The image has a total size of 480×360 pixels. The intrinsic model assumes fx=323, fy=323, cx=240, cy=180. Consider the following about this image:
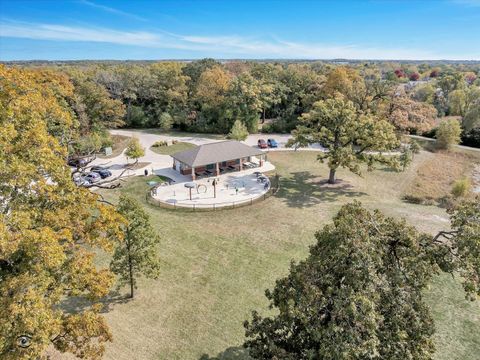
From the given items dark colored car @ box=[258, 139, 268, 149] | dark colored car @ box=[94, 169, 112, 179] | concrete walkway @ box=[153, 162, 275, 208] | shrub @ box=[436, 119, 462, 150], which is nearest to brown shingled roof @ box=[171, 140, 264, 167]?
concrete walkway @ box=[153, 162, 275, 208]

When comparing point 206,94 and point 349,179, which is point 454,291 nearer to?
point 349,179

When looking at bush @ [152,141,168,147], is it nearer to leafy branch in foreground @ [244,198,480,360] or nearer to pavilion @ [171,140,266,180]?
pavilion @ [171,140,266,180]

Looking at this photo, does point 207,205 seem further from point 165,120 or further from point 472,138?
point 472,138

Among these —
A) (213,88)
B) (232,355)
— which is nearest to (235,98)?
(213,88)

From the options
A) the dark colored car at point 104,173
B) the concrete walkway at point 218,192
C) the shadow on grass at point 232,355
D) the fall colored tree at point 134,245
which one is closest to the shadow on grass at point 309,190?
the concrete walkway at point 218,192

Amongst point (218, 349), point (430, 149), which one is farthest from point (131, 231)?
point (430, 149)

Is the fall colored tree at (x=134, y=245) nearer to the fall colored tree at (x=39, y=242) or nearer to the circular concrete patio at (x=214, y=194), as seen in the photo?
the fall colored tree at (x=39, y=242)
